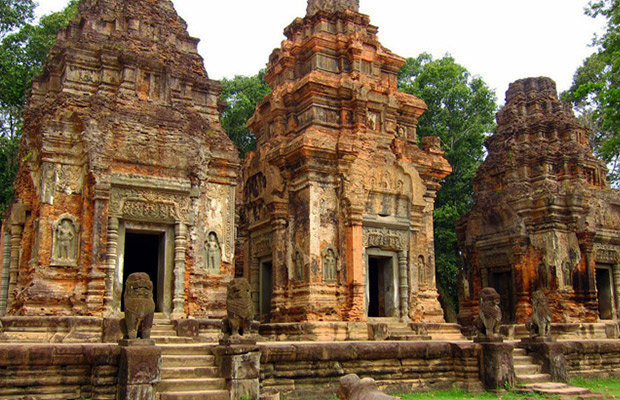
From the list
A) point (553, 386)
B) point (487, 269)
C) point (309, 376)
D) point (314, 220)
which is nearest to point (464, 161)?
point (487, 269)

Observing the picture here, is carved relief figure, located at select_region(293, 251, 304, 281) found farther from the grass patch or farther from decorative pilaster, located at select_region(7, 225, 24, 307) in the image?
the grass patch

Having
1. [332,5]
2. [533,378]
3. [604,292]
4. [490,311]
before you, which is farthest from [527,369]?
[332,5]

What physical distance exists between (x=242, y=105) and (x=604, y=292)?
1565 centimetres

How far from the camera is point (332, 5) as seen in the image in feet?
57.0

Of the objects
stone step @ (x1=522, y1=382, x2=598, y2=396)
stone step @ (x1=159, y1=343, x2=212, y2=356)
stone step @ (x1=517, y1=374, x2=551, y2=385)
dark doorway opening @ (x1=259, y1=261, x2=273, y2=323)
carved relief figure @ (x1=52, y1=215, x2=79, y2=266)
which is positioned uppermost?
carved relief figure @ (x1=52, y1=215, x2=79, y2=266)

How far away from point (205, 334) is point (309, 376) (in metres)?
2.71

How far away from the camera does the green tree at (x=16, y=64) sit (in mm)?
21031

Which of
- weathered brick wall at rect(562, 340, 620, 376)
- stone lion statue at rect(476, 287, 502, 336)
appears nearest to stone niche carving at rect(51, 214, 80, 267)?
stone lion statue at rect(476, 287, 502, 336)

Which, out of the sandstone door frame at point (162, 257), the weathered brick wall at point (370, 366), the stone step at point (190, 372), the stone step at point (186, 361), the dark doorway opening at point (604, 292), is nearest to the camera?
the stone step at point (190, 372)

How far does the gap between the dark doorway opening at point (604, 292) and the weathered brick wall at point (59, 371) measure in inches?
646

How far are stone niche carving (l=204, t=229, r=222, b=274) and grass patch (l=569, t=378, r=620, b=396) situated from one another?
778cm

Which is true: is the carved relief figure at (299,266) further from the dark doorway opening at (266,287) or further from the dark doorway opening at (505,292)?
the dark doorway opening at (505,292)

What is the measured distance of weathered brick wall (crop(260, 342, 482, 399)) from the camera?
10453 mm

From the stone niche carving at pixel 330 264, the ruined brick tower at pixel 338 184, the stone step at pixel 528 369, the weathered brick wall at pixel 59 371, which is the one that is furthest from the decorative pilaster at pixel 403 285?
the weathered brick wall at pixel 59 371
